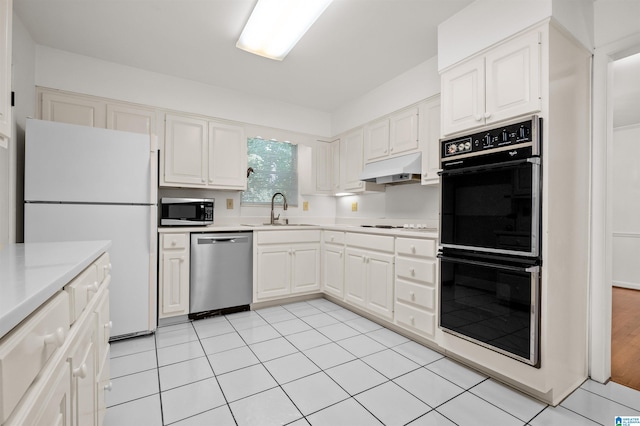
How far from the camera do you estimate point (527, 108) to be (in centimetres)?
175

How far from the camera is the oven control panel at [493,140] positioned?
1.71 metres

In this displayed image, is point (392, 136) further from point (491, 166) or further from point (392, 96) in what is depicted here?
point (491, 166)

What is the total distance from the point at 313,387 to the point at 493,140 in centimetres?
191

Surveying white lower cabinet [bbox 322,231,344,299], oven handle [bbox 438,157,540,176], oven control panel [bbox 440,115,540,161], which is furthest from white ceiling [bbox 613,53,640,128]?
white lower cabinet [bbox 322,231,344,299]

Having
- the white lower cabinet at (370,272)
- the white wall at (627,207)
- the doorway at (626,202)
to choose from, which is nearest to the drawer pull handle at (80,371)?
the white lower cabinet at (370,272)

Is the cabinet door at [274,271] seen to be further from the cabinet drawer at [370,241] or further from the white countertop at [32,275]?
the white countertop at [32,275]

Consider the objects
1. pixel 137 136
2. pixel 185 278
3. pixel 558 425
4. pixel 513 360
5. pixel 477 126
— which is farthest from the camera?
pixel 185 278

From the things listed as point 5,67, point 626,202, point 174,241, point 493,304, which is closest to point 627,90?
point 626,202

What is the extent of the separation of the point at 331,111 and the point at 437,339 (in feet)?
10.7

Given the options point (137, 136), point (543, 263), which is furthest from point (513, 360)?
point (137, 136)

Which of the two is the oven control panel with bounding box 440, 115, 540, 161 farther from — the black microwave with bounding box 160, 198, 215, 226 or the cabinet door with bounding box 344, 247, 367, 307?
the black microwave with bounding box 160, 198, 215, 226

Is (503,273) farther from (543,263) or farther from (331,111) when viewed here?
(331,111)

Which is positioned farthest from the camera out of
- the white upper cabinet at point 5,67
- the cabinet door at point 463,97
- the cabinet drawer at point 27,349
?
the cabinet door at point 463,97

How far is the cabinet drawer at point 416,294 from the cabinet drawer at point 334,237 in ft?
3.02
